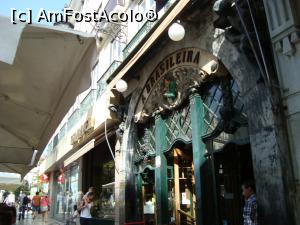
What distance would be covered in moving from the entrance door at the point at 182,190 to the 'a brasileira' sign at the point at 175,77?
4.70 feet

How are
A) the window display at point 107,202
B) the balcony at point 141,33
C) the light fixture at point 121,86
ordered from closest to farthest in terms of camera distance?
the balcony at point 141,33
the light fixture at point 121,86
the window display at point 107,202

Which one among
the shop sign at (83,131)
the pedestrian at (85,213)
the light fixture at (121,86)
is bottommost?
the pedestrian at (85,213)

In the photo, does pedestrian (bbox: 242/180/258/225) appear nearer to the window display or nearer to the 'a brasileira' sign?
the 'a brasileira' sign

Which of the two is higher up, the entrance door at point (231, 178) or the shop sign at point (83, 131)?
the shop sign at point (83, 131)

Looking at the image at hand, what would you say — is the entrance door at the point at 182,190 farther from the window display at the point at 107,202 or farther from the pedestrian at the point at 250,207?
the window display at the point at 107,202

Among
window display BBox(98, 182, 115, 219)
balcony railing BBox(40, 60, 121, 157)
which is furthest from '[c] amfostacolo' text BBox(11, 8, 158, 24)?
window display BBox(98, 182, 115, 219)

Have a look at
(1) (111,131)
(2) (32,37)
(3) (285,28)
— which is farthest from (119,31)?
(2) (32,37)

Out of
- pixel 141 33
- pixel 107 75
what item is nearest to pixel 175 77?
pixel 141 33

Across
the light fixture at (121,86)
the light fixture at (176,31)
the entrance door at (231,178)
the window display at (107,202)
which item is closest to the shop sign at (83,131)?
the window display at (107,202)

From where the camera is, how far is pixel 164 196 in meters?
9.41

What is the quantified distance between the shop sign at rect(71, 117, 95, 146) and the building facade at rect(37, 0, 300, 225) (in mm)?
120

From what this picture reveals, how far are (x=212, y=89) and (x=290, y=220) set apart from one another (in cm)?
362

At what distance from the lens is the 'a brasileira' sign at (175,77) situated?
7.93 metres

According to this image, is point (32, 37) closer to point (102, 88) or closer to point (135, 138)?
point (135, 138)
